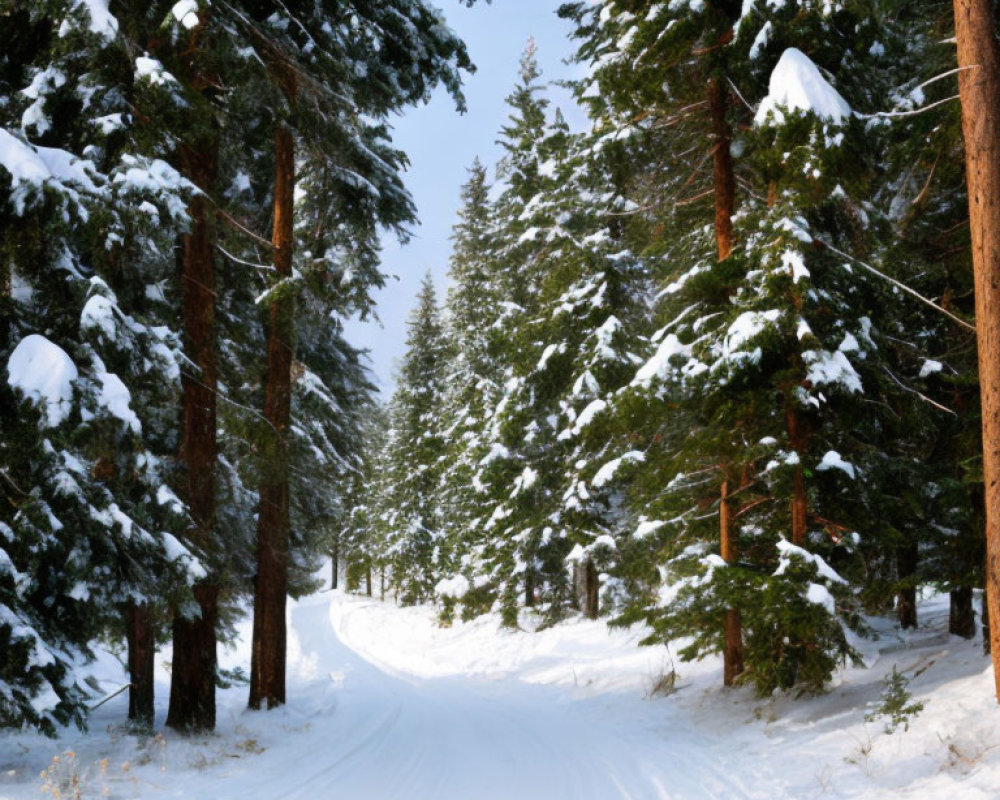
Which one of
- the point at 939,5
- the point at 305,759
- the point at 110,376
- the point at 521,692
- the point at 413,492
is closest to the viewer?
the point at 110,376

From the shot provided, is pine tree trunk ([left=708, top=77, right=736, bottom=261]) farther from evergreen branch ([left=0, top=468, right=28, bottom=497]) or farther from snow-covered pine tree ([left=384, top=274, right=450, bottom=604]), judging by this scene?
snow-covered pine tree ([left=384, top=274, right=450, bottom=604])

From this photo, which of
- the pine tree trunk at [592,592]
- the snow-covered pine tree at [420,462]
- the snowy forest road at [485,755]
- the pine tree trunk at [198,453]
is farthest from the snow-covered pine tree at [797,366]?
the snow-covered pine tree at [420,462]

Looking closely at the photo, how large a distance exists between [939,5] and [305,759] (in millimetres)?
13509

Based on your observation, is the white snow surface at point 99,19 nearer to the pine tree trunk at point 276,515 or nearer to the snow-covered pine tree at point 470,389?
the pine tree trunk at point 276,515

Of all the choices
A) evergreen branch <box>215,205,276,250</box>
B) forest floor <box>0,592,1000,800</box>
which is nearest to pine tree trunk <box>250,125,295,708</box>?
Result: evergreen branch <box>215,205,276,250</box>

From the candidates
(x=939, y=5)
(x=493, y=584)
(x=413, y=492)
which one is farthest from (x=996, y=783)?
(x=413, y=492)

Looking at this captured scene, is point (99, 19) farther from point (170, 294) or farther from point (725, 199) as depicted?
point (725, 199)

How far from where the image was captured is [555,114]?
22734 millimetres

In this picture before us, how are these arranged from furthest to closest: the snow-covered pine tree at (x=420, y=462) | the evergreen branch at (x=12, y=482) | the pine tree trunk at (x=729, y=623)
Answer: the snow-covered pine tree at (x=420, y=462) < the pine tree trunk at (x=729, y=623) < the evergreen branch at (x=12, y=482)

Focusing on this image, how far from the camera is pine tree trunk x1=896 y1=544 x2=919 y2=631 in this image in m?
10.6

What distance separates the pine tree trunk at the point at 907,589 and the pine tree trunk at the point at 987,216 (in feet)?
10.9

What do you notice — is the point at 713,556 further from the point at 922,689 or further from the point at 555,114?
the point at 555,114

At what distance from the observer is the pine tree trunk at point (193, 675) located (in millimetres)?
9469

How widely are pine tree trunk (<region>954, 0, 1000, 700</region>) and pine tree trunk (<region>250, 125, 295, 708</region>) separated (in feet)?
31.7
